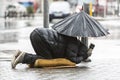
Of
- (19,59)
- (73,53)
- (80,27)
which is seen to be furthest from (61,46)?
(19,59)

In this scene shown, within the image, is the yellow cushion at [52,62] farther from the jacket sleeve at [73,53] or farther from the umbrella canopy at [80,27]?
the umbrella canopy at [80,27]

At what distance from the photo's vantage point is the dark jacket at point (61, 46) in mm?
12766

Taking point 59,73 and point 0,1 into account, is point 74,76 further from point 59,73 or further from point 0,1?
point 0,1

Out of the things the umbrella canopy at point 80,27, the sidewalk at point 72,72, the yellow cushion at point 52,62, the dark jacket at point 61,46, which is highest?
the umbrella canopy at point 80,27

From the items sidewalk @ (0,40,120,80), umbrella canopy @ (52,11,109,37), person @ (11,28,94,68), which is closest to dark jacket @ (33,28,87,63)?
person @ (11,28,94,68)

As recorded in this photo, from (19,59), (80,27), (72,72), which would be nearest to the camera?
(72,72)

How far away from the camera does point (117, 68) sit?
13.0 meters

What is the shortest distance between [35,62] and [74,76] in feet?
5.11

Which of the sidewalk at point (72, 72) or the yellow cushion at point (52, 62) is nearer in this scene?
the sidewalk at point (72, 72)

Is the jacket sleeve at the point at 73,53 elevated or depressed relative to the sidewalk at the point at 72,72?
elevated

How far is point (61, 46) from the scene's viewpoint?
12.8 m

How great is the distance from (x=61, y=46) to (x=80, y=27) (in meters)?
0.62

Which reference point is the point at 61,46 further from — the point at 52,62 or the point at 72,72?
the point at 72,72

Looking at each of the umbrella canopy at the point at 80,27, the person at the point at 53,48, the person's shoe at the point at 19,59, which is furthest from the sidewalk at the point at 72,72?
the umbrella canopy at the point at 80,27
